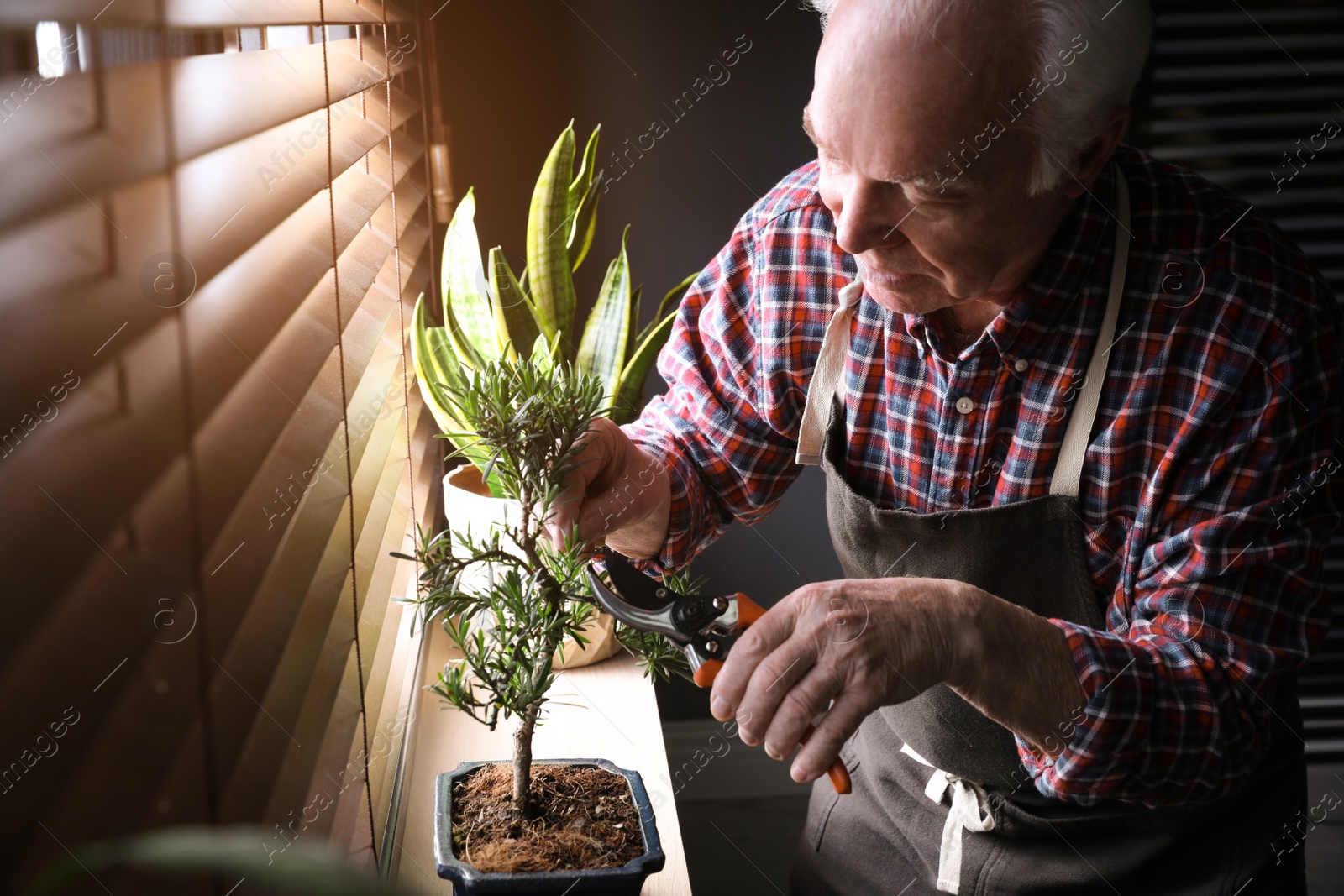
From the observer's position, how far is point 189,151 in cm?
58

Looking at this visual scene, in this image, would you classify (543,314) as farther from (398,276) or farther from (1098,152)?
(1098,152)

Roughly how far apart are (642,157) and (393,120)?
0.86 m

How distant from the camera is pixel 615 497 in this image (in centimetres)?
116

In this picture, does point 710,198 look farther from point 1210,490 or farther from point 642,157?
point 1210,490

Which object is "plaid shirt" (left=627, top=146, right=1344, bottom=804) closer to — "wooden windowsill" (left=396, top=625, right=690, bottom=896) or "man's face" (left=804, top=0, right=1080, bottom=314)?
"man's face" (left=804, top=0, right=1080, bottom=314)

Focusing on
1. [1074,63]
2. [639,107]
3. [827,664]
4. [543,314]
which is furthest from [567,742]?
[639,107]

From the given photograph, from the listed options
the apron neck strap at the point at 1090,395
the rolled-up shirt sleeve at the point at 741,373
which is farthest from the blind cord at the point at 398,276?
the apron neck strap at the point at 1090,395

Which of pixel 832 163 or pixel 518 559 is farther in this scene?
pixel 832 163

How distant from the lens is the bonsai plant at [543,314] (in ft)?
5.26

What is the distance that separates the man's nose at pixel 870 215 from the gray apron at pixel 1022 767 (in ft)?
0.75

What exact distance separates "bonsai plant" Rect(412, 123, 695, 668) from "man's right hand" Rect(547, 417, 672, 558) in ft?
1.16

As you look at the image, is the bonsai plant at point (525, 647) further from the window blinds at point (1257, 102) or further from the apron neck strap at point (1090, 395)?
the window blinds at point (1257, 102)

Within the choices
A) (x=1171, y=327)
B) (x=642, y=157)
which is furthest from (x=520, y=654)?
(x=642, y=157)

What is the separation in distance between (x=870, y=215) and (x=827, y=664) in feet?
1.50
